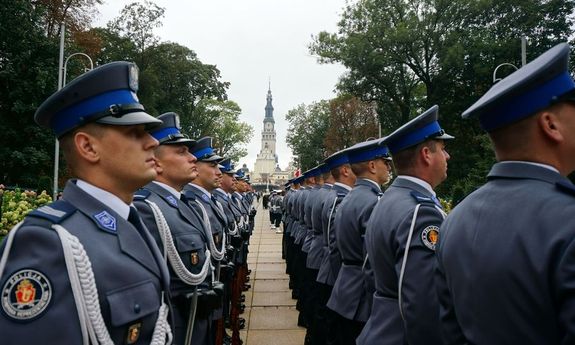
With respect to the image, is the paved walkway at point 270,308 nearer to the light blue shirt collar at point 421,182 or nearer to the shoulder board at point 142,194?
the shoulder board at point 142,194

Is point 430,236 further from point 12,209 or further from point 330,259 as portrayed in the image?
point 12,209

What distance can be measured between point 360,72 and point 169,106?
63.2 ft

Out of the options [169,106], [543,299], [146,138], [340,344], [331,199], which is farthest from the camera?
Answer: [169,106]

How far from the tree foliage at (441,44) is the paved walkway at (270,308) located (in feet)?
65.2

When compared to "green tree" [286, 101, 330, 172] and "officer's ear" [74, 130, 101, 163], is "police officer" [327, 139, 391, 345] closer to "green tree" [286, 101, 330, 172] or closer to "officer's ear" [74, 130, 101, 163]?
"officer's ear" [74, 130, 101, 163]

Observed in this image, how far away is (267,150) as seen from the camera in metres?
176

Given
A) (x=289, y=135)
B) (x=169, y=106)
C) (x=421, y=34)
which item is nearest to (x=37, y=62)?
(x=169, y=106)

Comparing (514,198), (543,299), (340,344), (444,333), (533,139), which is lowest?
(340,344)

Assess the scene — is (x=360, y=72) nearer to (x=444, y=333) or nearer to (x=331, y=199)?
(x=331, y=199)

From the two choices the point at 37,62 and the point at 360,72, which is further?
the point at 360,72

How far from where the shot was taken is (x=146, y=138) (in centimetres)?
243

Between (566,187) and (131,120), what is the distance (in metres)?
1.71

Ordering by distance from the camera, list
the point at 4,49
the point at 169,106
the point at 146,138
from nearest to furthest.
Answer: the point at 146,138
the point at 4,49
the point at 169,106

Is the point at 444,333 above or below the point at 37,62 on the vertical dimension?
below
